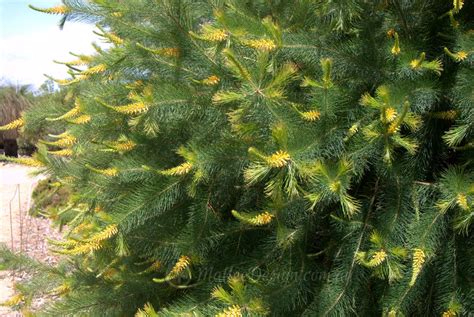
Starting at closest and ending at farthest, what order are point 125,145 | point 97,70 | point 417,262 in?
A: 1. point 417,262
2. point 125,145
3. point 97,70

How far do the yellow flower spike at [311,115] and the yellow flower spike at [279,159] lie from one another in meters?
0.21

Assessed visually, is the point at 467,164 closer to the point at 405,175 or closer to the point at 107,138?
the point at 405,175

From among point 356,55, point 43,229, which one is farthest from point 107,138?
point 43,229

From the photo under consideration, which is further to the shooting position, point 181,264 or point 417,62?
point 181,264

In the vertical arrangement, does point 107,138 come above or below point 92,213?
above

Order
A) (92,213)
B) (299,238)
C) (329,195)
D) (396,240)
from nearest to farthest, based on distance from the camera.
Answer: (329,195), (396,240), (299,238), (92,213)

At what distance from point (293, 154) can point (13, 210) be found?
7812mm

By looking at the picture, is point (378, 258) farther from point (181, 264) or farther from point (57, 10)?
point (57, 10)

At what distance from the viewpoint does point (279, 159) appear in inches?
60.3

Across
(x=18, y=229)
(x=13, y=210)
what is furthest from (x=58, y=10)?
(x=13, y=210)

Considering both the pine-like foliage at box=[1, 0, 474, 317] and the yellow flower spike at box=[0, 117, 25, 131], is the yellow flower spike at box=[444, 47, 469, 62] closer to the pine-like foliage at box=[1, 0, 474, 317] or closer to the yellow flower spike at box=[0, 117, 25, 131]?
the pine-like foliage at box=[1, 0, 474, 317]

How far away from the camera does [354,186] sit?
2018 millimetres

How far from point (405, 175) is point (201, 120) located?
0.82 metres

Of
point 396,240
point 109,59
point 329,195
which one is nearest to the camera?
point 329,195
